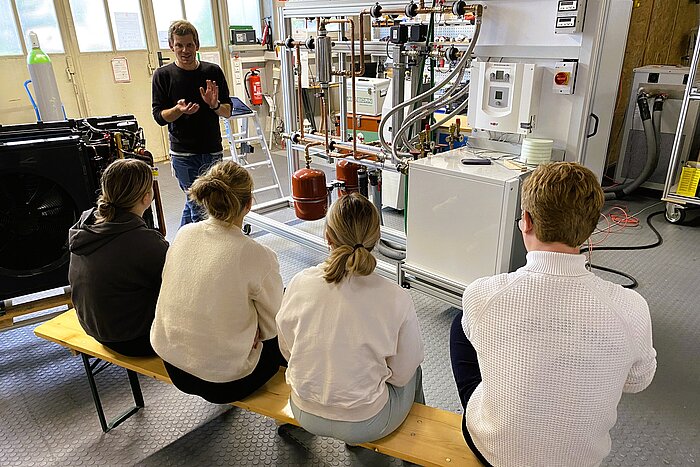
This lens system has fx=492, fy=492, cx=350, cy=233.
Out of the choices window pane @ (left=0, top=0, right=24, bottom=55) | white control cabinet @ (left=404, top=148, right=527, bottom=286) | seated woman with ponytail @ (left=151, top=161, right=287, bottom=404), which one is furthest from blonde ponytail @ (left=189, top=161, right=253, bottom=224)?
window pane @ (left=0, top=0, right=24, bottom=55)

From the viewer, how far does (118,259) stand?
167 centimetres

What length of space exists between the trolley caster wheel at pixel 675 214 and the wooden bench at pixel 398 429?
343cm

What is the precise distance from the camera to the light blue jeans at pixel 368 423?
144cm

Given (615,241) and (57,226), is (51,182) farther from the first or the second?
(615,241)

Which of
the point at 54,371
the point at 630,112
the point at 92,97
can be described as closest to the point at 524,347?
the point at 54,371

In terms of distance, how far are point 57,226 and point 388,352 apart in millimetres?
1753

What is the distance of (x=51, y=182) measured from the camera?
2.18 m

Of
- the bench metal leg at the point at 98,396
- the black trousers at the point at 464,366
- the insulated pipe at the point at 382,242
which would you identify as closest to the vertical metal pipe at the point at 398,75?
the insulated pipe at the point at 382,242

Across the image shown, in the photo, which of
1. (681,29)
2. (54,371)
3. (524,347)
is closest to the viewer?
(524,347)

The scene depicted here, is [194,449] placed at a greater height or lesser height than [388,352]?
lesser

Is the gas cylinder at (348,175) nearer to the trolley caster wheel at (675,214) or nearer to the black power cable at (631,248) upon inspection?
the black power cable at (631,248)

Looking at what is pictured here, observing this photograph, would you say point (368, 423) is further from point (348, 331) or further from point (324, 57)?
point (324, 57)

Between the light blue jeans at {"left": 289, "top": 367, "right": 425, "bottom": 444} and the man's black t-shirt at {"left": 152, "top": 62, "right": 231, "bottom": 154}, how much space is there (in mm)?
2195

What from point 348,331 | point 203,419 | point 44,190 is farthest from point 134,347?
point 348,331
